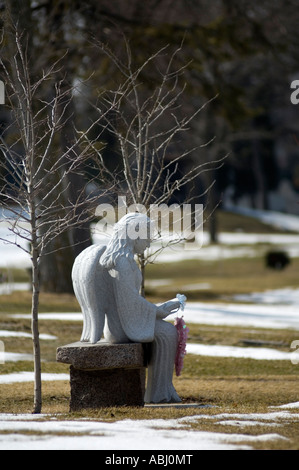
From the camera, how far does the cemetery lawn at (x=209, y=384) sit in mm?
8109

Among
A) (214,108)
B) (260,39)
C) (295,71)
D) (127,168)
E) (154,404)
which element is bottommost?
(154,404)

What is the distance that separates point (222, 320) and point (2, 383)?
8358mm

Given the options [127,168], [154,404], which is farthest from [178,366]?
[127,168]

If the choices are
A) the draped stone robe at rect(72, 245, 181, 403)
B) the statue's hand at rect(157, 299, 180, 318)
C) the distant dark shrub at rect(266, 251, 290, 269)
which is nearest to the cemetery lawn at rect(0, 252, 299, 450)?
the draped stone robe at rect(72, 245, 181, 403)

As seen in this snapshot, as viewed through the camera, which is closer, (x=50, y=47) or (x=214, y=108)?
(x=50, y=47)

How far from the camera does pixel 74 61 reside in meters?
23.1

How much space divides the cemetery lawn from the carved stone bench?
28 cm

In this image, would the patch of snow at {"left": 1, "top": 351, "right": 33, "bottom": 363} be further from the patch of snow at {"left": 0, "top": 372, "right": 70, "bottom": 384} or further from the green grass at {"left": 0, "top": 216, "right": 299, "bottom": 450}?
the patch of snow at {"left": 0, "top": 372, "right": 70, "bottom": 384}

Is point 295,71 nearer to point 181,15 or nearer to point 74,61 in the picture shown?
point 181,15

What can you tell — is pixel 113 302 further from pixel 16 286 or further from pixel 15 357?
pixel 16 286

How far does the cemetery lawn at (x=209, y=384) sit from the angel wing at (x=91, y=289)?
2.99 feet

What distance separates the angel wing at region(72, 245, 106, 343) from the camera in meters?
9.36

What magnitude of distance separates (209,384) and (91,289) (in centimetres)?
376

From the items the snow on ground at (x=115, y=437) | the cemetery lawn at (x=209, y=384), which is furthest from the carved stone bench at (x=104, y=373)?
the snow on ground at (x=115, y=437)
